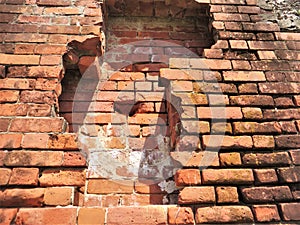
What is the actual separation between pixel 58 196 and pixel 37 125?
43cm

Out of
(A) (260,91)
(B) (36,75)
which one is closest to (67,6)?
(B) (36,75)

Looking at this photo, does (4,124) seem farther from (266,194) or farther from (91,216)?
(266,194)

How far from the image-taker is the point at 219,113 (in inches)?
66.4

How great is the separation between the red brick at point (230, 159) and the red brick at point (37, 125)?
931mm

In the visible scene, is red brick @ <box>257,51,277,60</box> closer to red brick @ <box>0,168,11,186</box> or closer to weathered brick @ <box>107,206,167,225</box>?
weathered brick @ <box>107,206,167,225</box>

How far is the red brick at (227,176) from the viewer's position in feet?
4.91

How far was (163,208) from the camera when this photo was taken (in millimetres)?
1449

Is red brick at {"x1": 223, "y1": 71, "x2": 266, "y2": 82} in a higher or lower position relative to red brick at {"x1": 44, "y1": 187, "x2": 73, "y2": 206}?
higher

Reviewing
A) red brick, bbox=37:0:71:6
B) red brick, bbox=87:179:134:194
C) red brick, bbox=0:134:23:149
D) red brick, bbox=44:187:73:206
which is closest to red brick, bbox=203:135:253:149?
red brick, bbox=87:179:134:194

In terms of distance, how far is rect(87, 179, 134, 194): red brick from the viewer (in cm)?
174

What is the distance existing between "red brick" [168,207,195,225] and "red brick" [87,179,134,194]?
1.30 ft

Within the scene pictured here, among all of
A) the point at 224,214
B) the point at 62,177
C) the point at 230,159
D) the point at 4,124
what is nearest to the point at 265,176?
the point at 230,159

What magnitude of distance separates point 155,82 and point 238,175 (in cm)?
95

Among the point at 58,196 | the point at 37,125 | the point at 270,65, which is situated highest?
the point at 270,65
